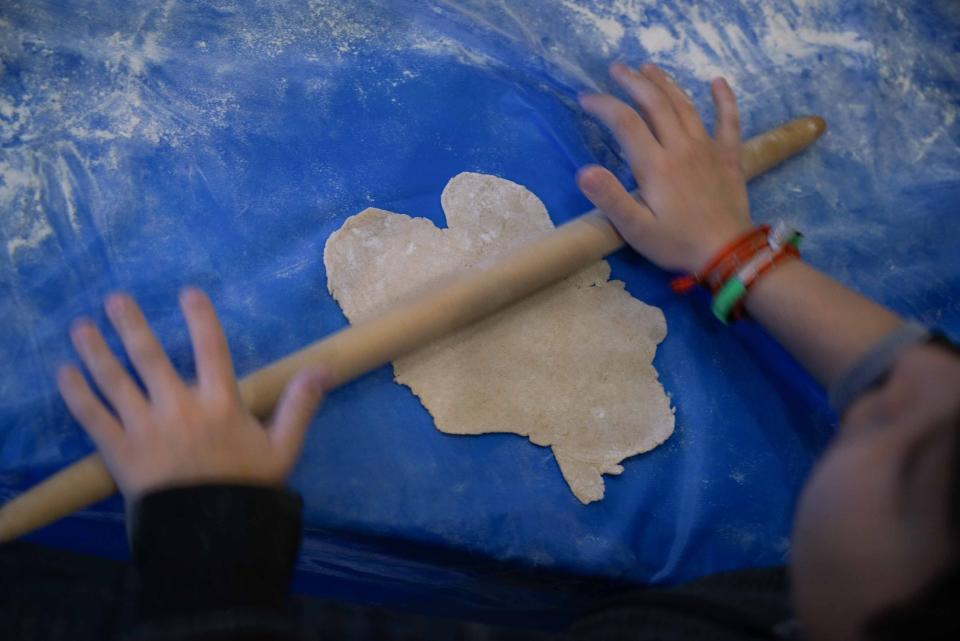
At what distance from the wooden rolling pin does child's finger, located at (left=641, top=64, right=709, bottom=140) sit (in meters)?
0.23

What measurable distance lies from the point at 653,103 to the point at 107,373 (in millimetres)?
906

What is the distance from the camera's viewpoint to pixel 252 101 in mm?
1205

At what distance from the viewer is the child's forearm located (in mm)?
1031

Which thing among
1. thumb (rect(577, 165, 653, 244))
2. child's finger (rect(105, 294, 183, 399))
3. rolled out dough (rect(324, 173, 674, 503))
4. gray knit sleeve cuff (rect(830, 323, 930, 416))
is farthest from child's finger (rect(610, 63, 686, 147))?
child's finger (rect(105, 294, 183, 399))

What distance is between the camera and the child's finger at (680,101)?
1.27 meters

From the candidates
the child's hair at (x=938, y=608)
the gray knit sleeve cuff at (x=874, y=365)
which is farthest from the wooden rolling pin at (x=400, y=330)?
the child's hair at (x=938, y=608)

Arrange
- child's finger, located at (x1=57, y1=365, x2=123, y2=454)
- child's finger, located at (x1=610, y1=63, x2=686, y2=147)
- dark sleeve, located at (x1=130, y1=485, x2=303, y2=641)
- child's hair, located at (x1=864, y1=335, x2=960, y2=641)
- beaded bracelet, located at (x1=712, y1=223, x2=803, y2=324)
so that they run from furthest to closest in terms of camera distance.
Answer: child's finger, located at (x1=610, y1=63, x2=686, y2=147) → beaded bracelet, located at (x1=712, y1=223, x2=803, y2=324) → child's finger, located at (x1=57, y1=365, x2=123, y2=454) → dark sleeve, located at (x1=130, y1=485, x2=303, y2=641) → child's hair, located at (x1=864, y1=335, x2=960, y2=641)

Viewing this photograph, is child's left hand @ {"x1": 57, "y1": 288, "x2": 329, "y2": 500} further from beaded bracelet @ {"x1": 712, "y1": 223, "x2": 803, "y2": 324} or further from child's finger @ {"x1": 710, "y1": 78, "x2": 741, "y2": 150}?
child's finger @ {"x1": 710, "y1": 78, "x2": 741, "y2": 150}

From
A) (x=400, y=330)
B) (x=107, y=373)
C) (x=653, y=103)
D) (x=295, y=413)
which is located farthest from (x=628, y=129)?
(x=107, y=373)

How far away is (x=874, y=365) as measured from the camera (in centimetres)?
96

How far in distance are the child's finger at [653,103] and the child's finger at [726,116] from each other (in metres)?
0.08

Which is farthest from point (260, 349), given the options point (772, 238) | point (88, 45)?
point (772, 238)

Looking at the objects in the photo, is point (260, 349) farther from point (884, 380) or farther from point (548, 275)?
point (884, 380)

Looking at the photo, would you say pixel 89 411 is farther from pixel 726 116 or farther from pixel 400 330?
pixel 726 116
